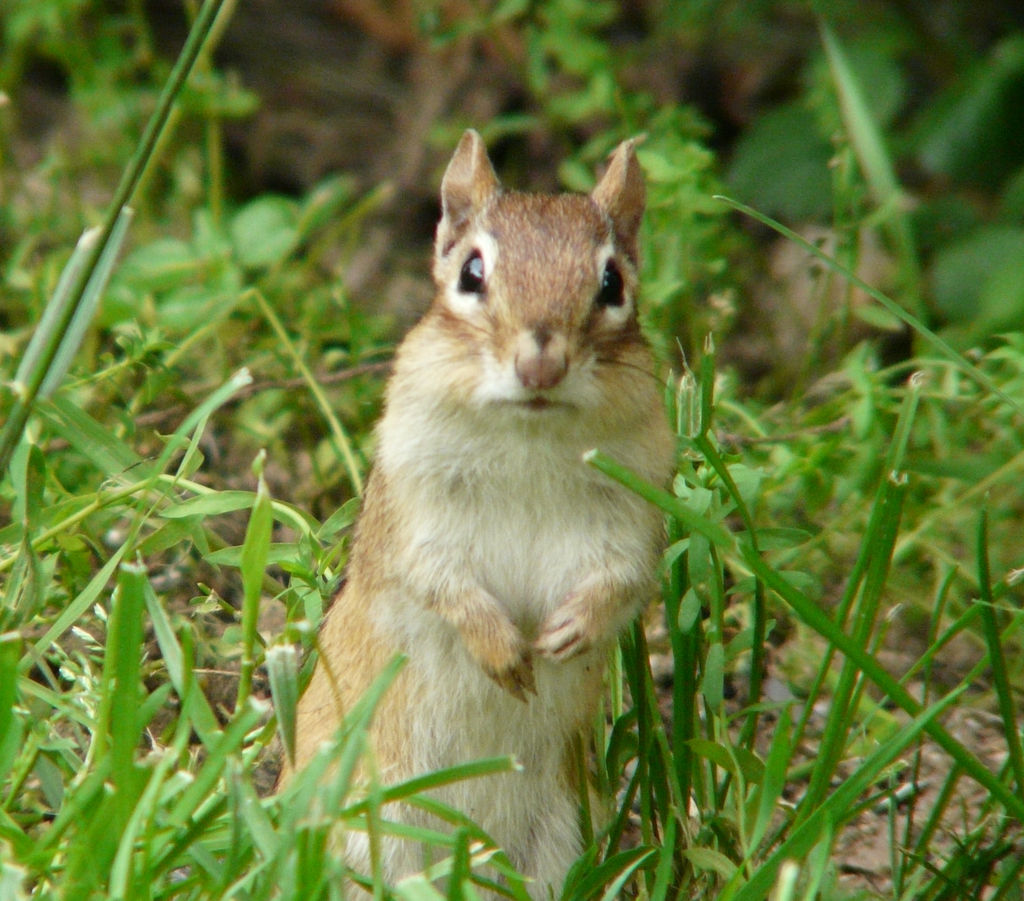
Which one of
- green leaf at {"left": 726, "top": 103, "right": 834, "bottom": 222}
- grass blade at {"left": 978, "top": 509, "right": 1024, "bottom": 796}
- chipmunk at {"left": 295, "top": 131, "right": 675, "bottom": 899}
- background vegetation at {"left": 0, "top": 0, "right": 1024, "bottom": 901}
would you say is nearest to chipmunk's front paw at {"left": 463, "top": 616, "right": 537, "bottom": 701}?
chipmunk at {"left": 295, "top": 131, "right": 675, "bottom": 899}

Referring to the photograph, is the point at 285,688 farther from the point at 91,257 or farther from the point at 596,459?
the point at 91,257

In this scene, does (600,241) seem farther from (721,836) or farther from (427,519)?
(721,836)

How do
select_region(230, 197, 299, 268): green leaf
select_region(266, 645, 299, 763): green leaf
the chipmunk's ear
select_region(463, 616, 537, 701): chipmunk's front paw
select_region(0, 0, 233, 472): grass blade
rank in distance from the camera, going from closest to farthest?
1. select_region(266, 645, 299, 763): green leaf
2. select_region(0, 0, 233, 472): grass blade
3. select_region(463, 616, 537, 701): chipmunk's front paw
4. the chipmunk's ear
5. select_region(230, 197, 299, 268): green leaf

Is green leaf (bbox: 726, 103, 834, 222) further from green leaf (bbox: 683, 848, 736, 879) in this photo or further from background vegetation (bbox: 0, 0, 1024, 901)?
green leaf (bbox: 683, 848, 736, 879)

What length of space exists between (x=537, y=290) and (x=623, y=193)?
0.40 m

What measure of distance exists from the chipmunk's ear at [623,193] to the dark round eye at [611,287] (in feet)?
0.52

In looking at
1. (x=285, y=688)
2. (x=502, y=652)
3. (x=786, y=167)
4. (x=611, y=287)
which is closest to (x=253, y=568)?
(x=285, y=688)

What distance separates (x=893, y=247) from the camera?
4469 mm

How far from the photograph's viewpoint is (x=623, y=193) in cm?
243

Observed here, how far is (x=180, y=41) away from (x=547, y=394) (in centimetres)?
396

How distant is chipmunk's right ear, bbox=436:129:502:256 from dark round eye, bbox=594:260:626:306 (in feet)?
0.89

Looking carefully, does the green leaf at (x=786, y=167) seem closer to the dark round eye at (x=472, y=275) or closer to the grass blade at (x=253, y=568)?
the dark round eye at (x=472, y=275)

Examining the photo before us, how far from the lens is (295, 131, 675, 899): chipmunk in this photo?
216cm

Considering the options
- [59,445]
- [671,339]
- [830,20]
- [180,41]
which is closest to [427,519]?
[59,445]
